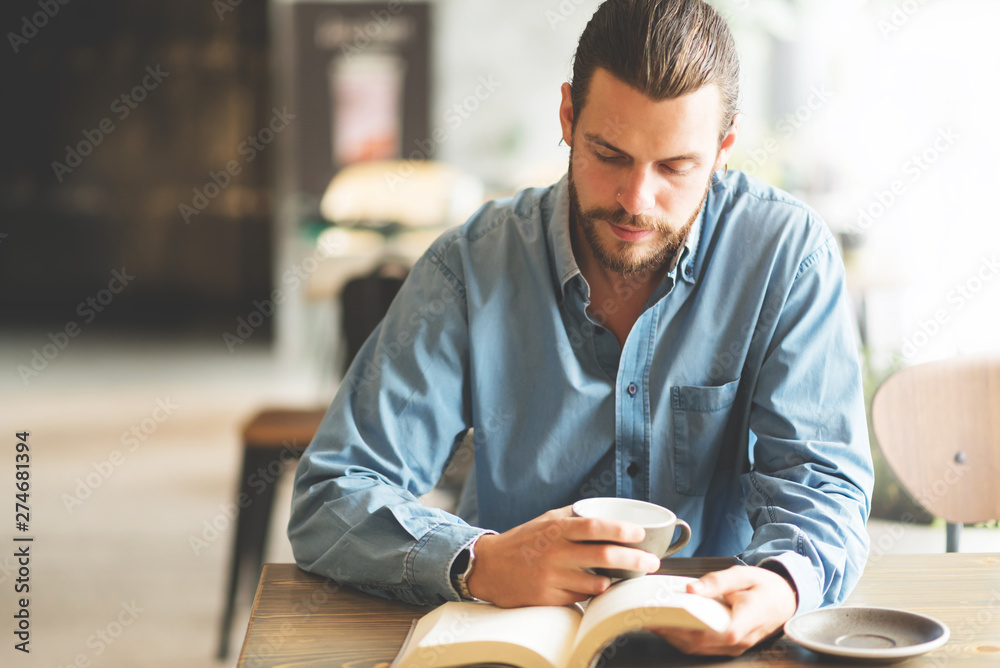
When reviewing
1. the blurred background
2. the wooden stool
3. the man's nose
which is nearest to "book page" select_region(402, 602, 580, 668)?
the man's nose

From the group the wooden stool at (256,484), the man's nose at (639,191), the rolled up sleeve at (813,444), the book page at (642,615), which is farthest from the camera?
the wooden stool at (256,484)

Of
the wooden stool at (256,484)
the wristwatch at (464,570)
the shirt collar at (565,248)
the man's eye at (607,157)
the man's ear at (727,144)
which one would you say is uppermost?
the man's ear at (727,144)

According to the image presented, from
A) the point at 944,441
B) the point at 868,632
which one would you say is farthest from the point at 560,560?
the point at 944,441

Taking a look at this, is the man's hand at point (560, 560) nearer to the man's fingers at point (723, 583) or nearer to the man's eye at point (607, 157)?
the man's fingers at point (723, 583)

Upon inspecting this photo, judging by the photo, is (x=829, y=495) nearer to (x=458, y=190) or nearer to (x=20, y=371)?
(x=458, y=190)

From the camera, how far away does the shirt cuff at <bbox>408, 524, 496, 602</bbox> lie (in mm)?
947

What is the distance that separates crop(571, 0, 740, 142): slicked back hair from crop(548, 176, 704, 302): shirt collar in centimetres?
13

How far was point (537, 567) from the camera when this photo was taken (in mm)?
887

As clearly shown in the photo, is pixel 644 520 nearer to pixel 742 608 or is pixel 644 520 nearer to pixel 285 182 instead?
pixel 742 608

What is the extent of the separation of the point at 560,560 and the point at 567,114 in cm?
63

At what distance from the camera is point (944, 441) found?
58.0 inches

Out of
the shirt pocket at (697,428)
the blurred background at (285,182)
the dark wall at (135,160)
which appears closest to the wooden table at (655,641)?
the shirt pocket at (697,428)

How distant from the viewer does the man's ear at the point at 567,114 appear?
1.23 meters

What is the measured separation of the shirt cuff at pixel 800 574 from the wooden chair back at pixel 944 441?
0.60m
